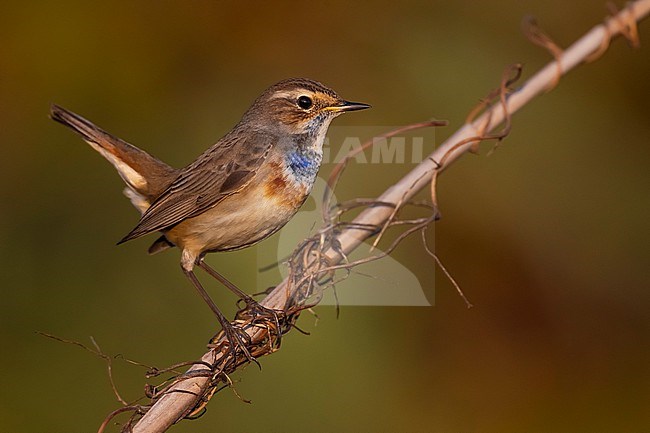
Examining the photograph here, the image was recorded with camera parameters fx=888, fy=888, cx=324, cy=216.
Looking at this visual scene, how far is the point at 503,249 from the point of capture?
534 cm

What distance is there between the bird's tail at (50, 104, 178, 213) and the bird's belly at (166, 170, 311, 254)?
362 mm

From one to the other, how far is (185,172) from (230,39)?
7.26ft

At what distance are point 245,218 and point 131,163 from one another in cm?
84

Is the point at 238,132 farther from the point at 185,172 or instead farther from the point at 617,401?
the point at 617,401

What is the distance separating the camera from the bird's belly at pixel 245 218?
371 centimetres

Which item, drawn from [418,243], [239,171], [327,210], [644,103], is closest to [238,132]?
[239,171]

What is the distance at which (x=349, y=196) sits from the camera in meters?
5.35

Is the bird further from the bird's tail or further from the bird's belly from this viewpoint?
the bird's tail

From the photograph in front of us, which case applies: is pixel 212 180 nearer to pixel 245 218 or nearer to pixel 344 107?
pixel 245 218

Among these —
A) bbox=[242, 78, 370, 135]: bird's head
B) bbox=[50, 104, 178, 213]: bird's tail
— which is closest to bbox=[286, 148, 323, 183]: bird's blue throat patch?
bbox=[242, 78, 370, 135]: bird's head

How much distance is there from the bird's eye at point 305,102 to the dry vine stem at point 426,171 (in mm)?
1025

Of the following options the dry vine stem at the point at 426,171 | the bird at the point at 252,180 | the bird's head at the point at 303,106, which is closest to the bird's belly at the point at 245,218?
the bird at the point at 252,180

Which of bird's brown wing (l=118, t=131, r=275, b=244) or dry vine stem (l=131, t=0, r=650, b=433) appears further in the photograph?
bird's brown wing (l=118, t=131, r=275, b=244)

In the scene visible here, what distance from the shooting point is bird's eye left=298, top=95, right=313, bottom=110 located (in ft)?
12.8
